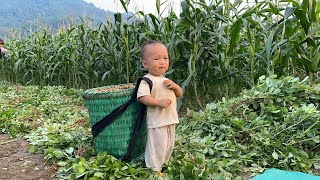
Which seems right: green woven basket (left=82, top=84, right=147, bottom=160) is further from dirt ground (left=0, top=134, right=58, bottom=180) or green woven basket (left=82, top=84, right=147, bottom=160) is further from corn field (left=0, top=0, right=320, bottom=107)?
corn field (left=0, top=0, right=320, bottom=107)

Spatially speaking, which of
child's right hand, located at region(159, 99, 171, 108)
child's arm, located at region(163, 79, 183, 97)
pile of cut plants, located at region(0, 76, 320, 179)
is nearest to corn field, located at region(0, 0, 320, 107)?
pile of cut plants, located at region(0, 76, 320, 179)

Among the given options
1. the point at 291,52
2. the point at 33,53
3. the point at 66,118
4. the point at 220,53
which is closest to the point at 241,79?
the point at 220,53

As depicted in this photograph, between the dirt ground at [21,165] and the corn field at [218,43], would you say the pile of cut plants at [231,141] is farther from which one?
the corn field at [218,43]

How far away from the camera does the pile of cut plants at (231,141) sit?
2.57m

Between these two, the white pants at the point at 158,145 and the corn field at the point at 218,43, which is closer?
the white pants at the point at 158,145

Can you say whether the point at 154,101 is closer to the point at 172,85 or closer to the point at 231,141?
the point at 172,85

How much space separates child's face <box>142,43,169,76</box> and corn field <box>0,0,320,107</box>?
168 cm

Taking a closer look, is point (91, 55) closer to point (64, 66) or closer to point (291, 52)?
point (64, 66)

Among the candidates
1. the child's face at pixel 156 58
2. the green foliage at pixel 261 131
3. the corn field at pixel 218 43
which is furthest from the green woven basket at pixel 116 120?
the corn field at pixel 218 43

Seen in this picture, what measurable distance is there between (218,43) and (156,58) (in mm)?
2176

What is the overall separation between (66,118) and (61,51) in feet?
12.9

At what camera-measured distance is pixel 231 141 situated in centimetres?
307

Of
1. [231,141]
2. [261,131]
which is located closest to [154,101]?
[231,141]

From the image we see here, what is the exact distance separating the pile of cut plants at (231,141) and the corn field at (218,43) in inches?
18.8
